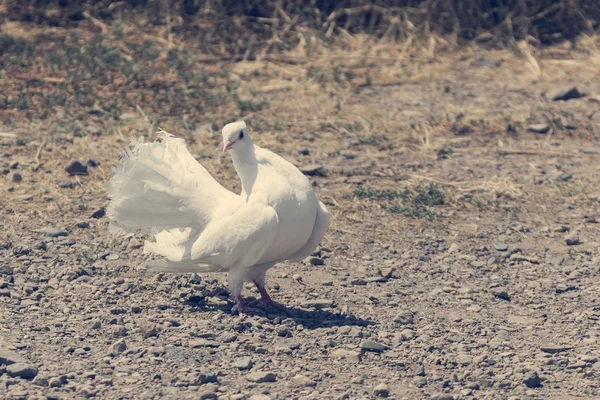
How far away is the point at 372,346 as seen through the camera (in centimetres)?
615

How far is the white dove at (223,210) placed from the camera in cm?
650

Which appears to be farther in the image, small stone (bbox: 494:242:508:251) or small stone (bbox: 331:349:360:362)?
small stone (bbox: 494:242:508:251)

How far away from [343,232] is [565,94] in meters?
4.69

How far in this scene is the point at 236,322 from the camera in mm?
6484

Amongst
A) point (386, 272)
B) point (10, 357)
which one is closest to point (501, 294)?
point (386, 272)

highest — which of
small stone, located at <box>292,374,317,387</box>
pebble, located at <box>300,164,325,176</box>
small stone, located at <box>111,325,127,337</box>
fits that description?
small stone, located at <box>292,374,317,387</box>

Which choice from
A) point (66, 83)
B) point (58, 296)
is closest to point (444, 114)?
point (66, 83)

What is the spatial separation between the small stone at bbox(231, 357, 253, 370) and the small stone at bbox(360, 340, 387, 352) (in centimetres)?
67

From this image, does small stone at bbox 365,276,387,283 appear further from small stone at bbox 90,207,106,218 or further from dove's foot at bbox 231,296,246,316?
small stone at bbox 90,207,106,218

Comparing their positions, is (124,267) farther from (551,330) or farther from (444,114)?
(444,114)

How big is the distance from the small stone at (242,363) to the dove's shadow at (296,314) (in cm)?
67

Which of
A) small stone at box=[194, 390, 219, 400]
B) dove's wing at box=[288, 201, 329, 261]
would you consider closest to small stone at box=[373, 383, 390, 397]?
small stone at box=[194, 390, 219, 400]

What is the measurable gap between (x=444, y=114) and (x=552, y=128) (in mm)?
1118

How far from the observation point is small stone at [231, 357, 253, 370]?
5.81 meters
